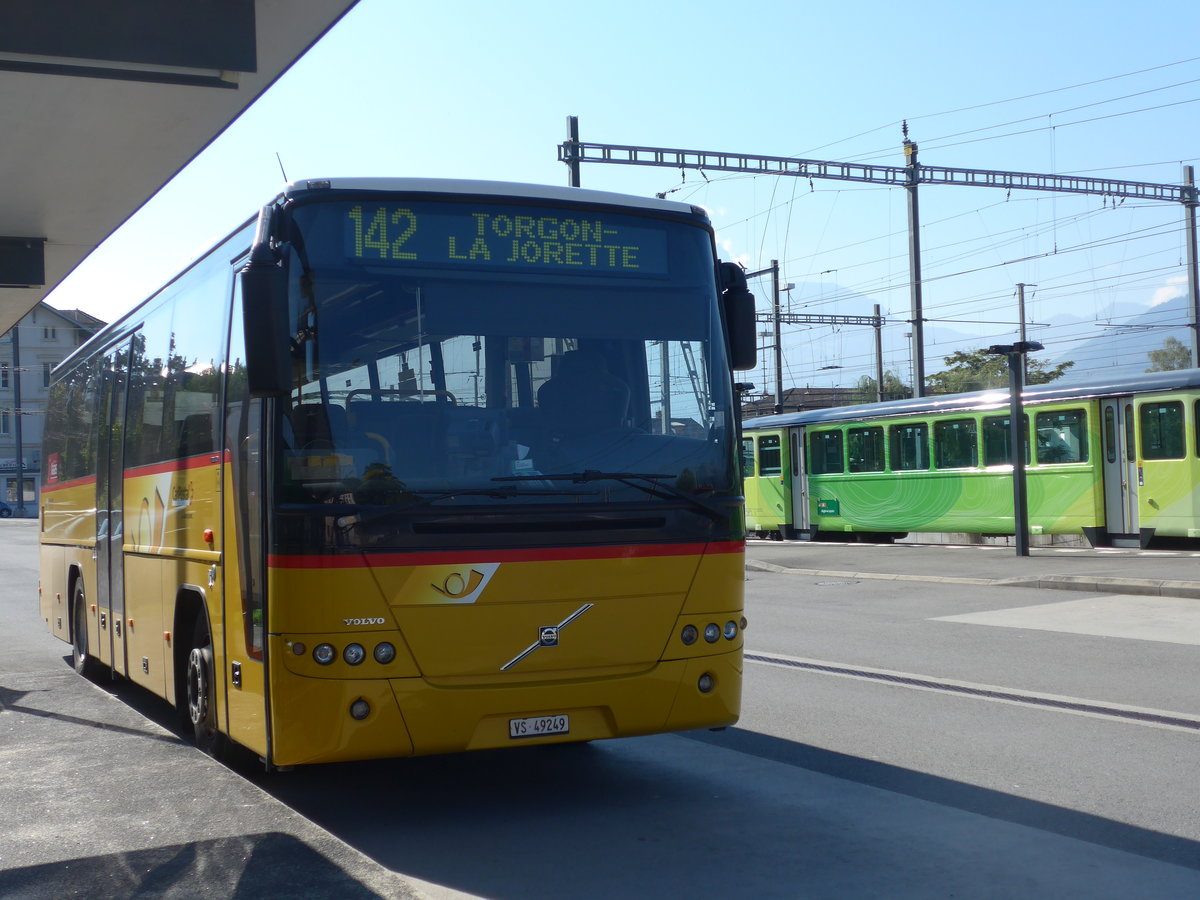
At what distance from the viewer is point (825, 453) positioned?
31391mm

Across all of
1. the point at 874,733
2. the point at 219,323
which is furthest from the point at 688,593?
the point at 219,323

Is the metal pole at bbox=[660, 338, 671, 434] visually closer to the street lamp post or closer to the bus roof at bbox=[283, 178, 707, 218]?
the bus roof at bbox=[283, 178, 707, 218]

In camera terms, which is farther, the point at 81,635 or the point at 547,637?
the point at 81,635

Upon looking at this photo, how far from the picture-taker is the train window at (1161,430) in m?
21.8

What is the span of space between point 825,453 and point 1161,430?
10.0m

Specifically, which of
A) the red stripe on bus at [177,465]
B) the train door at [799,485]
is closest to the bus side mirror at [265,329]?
the red stripe on bus at [177,465]

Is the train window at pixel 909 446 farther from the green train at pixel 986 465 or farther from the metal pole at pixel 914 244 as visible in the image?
the metal pole at pixel 914 244

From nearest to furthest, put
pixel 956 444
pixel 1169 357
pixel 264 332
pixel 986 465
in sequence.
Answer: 1. pixel 264 332
2. pixel 986 465
3. pixel 956 444
4. pixel 1169 357

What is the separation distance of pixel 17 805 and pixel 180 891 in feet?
7.02

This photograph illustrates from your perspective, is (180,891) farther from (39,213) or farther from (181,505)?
(39,213)

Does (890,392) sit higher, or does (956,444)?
(890,392)

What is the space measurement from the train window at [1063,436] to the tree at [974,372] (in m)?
56.4

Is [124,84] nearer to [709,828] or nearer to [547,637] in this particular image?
[547,637]

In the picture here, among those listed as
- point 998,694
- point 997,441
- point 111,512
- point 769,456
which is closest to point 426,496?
point 111,512
